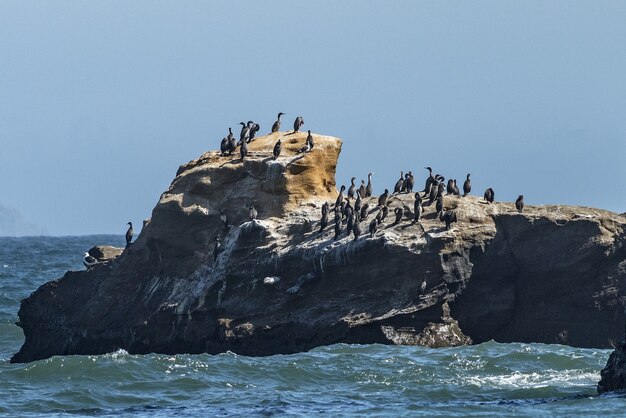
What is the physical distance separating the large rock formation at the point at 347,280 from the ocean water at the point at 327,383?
35.6 inches

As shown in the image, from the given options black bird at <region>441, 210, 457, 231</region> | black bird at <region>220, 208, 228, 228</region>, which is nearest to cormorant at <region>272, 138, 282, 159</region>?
black bird at <region>220, 208, 228, 228</region>

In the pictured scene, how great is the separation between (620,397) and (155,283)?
14760 mm

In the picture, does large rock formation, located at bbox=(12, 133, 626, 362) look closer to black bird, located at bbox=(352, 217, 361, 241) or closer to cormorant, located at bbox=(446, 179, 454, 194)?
black bird, located at bbox=(352, 217, 361, 241)

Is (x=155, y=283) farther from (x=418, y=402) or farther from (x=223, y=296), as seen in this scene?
(x=418, y=402)

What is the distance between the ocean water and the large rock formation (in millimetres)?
905

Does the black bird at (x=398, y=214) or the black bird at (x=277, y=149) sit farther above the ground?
the black bird at (x=277, y=149)

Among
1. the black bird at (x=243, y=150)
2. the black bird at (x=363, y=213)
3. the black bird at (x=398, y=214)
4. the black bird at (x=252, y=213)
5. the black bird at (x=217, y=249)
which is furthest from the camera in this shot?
the black bird at (x=243, y=150)

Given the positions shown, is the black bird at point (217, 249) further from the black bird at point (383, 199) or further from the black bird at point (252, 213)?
the black bird at point (383, 199)

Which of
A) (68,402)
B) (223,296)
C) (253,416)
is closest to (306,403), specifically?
(253,416)

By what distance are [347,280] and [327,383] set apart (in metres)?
4.18

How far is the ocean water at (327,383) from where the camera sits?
27172 millimetres

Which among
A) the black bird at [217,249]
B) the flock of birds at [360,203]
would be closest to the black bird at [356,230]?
the flock of birds at [360,203]

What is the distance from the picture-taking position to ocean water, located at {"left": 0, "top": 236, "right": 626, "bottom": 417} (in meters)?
27.2

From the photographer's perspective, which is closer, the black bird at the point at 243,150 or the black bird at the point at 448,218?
the black bird at the point at 448,218
